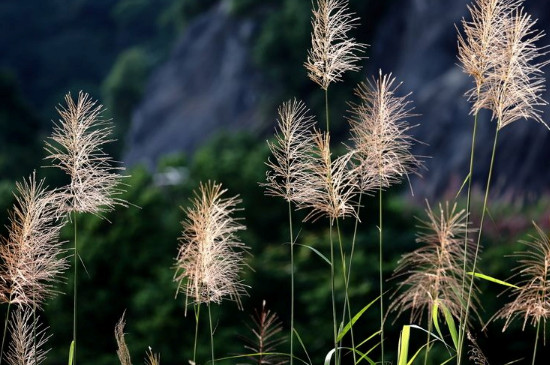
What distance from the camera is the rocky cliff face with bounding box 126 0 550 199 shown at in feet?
58.0

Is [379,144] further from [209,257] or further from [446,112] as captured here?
[446,112]

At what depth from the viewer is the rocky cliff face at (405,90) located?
1769 centimetres

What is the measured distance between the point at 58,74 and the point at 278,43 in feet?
79.2

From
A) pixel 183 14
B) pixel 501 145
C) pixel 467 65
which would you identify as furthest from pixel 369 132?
pixel 183 14

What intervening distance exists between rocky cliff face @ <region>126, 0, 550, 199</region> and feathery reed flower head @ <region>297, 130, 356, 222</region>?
1394 cm

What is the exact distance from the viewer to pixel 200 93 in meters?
31.1

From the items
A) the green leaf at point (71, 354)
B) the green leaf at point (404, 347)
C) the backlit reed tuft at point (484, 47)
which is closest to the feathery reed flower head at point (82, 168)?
the green leaf at point (71, 354)

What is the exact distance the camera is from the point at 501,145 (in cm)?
1809

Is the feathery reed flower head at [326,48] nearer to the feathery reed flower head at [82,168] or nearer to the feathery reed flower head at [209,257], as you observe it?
the feathery reed flower head at [209,257]

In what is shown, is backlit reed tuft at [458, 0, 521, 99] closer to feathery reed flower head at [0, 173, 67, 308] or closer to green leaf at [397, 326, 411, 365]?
green leaf at [397, 326, 411, 365]

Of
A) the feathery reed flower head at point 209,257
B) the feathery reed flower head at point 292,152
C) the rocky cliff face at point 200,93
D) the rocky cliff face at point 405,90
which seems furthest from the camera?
the rocky cliff face at point 200,93

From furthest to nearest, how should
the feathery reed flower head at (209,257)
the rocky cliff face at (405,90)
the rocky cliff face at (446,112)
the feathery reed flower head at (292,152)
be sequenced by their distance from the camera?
the rocky cliff face at (405,90), the rocky cliff face at (446,112), the feathery reed flower head at (292,152), the feathery reed flower head at (209,257)

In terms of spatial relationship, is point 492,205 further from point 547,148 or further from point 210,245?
point 210,245

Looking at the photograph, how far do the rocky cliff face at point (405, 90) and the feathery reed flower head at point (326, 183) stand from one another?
549 inches
